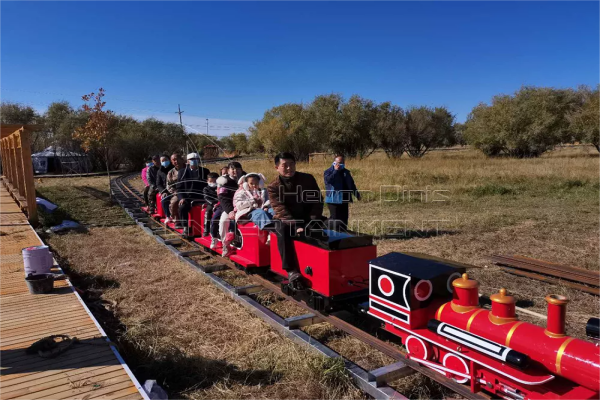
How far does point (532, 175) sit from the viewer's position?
1675 cm

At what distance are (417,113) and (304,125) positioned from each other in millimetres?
9729

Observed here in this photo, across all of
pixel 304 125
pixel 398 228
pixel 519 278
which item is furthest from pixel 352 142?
pixel 519 278

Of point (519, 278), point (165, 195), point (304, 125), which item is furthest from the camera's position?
point (304, 125)

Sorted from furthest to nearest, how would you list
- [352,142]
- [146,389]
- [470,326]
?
[352,142], [146,389], [470,326]

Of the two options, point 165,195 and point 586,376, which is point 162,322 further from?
point 165,195

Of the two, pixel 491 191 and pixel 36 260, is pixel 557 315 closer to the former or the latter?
pixel 36 260

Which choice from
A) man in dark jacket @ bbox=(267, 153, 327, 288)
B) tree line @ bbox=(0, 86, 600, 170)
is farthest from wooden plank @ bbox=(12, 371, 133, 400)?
tree line @ bbox=(0, 86, 600, 170)

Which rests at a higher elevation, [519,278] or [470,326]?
[470,326]

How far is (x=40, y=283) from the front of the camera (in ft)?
16.3

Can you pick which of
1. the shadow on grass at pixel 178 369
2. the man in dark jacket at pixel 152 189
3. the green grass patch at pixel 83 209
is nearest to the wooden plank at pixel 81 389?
the shadow on grass at pixel 178 369

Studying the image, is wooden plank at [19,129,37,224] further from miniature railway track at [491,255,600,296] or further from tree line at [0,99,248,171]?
tree line at [0,99,248,171]

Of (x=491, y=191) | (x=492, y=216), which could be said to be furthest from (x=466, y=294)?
(x=491, y=191)

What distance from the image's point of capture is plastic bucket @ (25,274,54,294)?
498 centimetres

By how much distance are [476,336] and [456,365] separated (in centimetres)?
39
